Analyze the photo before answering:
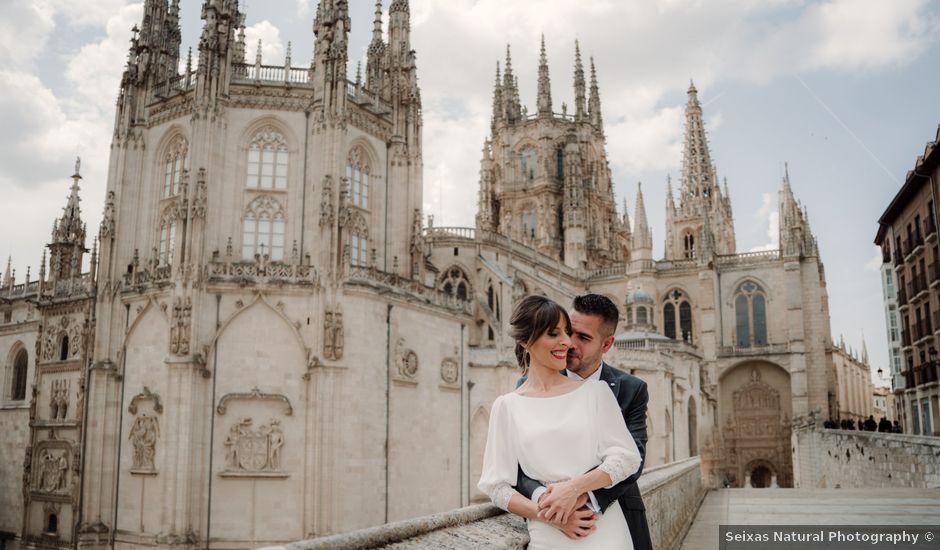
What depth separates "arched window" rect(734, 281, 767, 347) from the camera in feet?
181

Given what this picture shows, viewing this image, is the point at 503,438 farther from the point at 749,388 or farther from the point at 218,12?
the point at 749,388

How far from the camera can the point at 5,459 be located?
133ft

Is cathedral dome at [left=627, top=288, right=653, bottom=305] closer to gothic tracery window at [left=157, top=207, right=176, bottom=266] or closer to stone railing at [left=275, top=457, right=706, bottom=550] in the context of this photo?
gothic tracery window at [left=157, top=207, right=176, bottom=266]

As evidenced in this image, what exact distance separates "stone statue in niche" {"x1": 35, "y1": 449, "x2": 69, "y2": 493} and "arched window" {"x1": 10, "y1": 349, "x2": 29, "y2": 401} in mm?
10360

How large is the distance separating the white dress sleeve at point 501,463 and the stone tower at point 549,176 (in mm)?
56305

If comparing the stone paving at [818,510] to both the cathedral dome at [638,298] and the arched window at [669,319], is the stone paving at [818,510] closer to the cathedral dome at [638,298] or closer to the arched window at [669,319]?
the cathedral dome at [638,298]

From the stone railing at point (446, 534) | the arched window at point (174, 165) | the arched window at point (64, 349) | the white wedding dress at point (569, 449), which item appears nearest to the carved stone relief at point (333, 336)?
the arched window at point (174, 165)

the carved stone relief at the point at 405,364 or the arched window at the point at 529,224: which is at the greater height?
the arched window at the point at 529,224

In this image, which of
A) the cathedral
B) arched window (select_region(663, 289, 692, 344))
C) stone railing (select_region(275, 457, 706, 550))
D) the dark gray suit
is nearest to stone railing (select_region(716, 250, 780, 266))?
arched window (select_region(663, 289, 692, 344))

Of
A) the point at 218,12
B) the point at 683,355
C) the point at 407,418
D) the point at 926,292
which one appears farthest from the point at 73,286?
the point at 926,292

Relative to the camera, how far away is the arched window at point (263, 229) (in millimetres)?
28703

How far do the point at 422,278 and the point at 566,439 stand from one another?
2850cm

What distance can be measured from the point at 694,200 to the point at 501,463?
70125mm

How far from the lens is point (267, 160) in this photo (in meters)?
29.4
